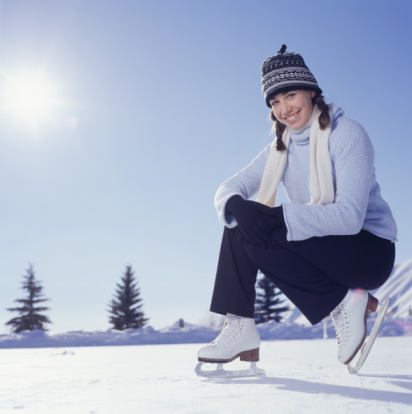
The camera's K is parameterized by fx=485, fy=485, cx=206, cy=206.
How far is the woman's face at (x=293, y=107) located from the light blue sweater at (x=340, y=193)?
0.26 ft

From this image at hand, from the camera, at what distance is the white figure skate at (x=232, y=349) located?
7.19 feet

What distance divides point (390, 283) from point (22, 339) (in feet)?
431

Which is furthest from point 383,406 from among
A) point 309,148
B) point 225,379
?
point 309,148

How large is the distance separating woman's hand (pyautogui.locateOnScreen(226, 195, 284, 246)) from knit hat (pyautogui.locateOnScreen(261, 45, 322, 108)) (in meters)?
0.60

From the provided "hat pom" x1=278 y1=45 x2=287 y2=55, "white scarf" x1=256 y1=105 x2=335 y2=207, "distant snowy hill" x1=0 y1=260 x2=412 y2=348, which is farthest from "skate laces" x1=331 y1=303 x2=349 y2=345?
"distant snowy hill" x1=0 y1=260 x2=412 y2=348

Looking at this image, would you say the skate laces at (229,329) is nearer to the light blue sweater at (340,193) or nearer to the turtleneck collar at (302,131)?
the light blue sweater at (340,193)

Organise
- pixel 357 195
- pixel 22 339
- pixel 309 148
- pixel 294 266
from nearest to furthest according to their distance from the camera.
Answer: pixel 357 195 → pixel 294 266 → pixel 309 148 → pixel 22 339

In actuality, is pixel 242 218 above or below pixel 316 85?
below

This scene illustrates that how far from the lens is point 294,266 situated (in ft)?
7.29

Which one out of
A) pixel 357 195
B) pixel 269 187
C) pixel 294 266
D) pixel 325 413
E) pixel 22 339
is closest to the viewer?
pixel 325 413

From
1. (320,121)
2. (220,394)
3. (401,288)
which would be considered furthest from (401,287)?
(220,394)

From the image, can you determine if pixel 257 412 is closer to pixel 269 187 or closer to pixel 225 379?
pixel 225 379

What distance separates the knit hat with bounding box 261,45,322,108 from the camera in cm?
231

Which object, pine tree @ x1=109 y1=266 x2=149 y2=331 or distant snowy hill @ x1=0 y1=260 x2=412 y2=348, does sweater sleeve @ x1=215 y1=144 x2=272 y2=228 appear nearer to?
distant snowy hill @ x1=0 y1=260 x2=412 y2=348
